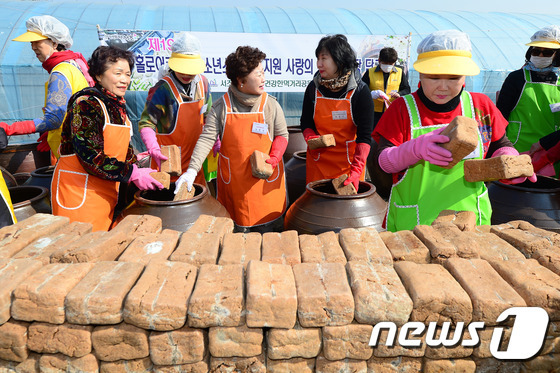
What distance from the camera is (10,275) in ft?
5.28

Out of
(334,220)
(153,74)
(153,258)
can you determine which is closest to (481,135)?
(334,220)

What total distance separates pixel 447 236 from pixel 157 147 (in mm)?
2702

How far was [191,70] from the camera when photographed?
3766mm

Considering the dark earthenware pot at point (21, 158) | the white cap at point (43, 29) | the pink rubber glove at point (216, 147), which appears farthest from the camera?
the dark earthenware pot at point (21, 158)

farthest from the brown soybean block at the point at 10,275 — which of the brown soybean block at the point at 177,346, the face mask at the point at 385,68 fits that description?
the face mask at the point at 385,68

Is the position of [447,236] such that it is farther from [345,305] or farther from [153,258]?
[153,258]

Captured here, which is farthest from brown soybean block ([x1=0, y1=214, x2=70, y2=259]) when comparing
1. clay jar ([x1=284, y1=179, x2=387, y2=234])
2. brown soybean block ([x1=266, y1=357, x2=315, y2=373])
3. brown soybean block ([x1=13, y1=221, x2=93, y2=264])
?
clay jar ([x1=284, y1=179, x2=387, y2=234])

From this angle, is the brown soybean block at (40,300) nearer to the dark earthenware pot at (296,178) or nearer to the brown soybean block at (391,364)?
the brown soybean block at (391,364)

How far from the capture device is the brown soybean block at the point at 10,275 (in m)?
1.51

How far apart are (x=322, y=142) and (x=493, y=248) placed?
188cm

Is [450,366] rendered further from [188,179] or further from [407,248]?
[188,179]

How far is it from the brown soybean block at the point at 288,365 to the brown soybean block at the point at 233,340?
10 cm

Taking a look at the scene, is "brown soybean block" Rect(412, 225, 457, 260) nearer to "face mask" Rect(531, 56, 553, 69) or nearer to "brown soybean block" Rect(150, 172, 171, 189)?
"brown soybean block" Rect(150, 172, 171, 189)

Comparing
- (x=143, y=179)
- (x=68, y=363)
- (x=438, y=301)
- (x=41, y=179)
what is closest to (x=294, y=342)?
(x=438, y=301)
